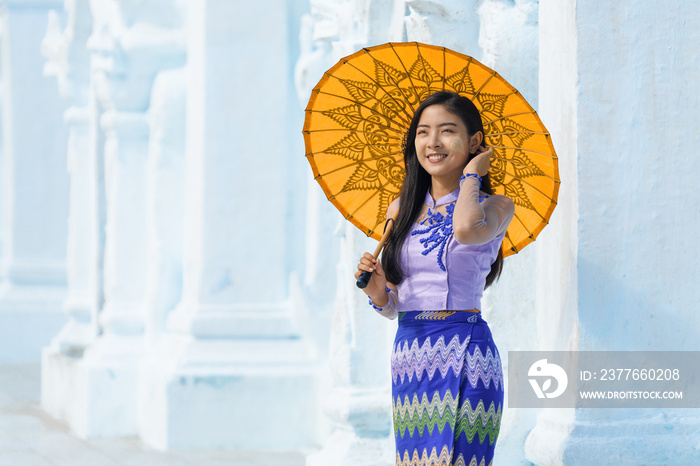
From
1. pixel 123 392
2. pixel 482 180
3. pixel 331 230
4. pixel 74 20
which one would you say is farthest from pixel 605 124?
pixel 74 20

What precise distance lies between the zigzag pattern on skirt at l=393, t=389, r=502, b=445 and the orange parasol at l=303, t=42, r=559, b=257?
0.50 metres

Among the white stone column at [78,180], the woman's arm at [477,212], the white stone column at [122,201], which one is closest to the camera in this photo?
the woman's arm at [477,212]

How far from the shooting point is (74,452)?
20.1 feet

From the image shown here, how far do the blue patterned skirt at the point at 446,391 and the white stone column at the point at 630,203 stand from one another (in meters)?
0.48

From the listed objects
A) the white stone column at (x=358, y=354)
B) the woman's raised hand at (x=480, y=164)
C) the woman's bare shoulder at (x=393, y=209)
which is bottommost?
the white stone column at (x=358, y=354)

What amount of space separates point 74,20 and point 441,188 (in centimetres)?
609

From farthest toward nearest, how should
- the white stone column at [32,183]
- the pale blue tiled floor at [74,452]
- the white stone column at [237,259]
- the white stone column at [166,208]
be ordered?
the white stone column at [32,183] → the white stone column at [166,208] → the white stone column at [237,259] → the pale blue tiled floor at [74,452]

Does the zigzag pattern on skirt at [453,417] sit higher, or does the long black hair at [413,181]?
the long black hair at [413,181]

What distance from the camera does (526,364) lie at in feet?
11.5

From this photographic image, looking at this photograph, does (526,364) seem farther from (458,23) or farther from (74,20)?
(74,20)

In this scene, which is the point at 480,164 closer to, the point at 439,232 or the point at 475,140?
the point at 475,140

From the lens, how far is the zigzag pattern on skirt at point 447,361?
258 cm

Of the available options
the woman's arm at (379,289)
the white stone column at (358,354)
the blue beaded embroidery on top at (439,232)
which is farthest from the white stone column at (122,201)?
the blue beaded embroidery on top at (439,232)

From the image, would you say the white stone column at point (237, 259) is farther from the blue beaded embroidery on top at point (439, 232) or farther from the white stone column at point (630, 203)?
the blue beaded embroidery on top at point (439, 232)
